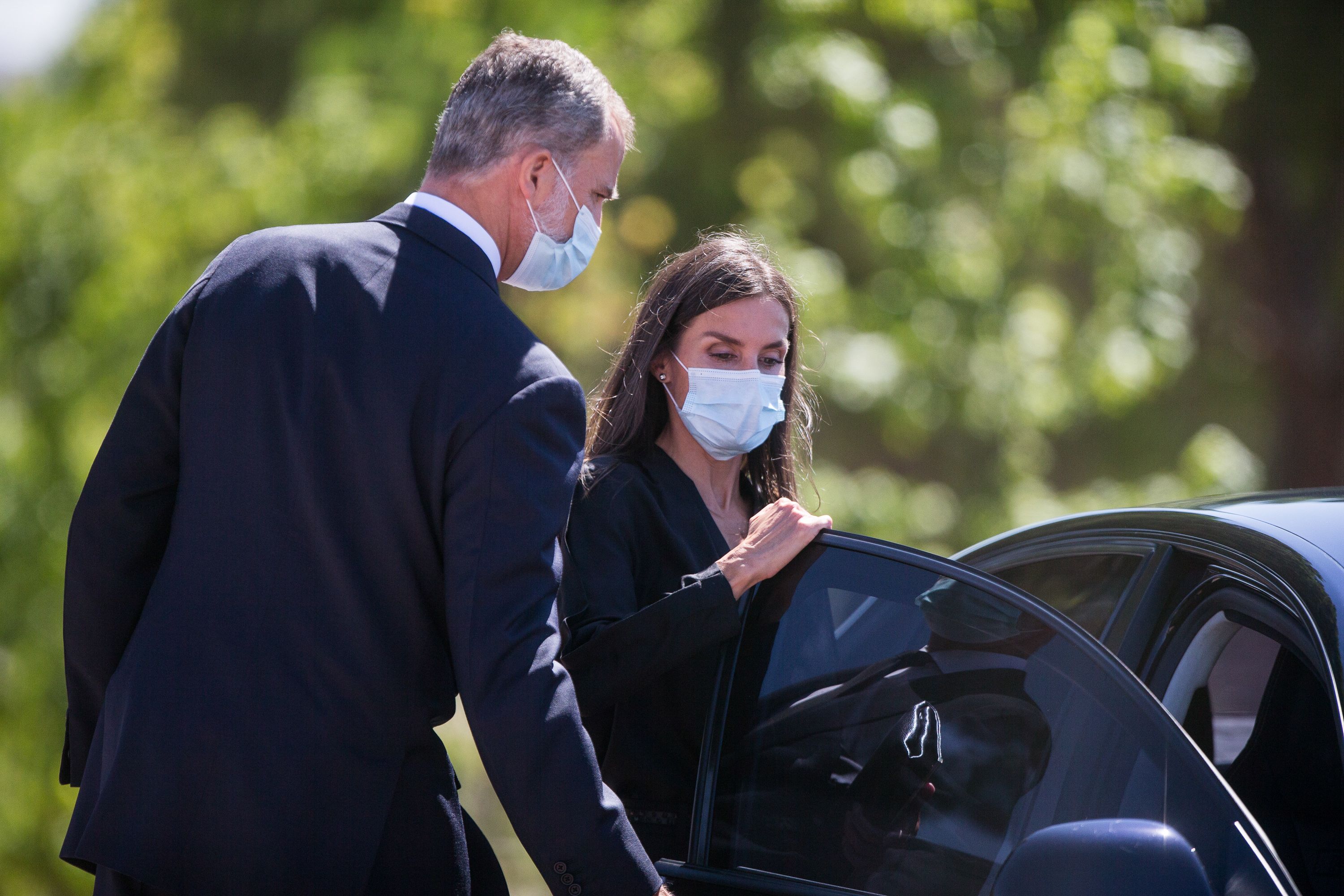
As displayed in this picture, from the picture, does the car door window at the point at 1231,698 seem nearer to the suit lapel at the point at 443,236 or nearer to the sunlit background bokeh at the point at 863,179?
the suit lapel at the point at 443,236

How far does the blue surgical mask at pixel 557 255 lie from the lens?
5.94 ft

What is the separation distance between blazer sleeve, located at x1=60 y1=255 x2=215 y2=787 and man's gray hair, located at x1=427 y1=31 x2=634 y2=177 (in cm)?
40

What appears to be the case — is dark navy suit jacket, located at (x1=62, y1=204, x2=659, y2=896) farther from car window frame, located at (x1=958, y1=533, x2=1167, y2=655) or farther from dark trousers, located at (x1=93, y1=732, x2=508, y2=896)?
car window frame, located at (x1=958, y1=533, x2=1167, y2=655)

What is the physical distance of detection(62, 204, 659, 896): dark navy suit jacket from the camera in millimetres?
1501

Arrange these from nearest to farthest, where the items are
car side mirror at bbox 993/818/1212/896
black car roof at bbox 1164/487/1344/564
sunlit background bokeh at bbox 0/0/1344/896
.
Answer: car side mirror at bbox 993/818/1212/896, black car roof at bbox 1164/487/1344/564, sunlit background bokeh at bbox 0/0/1344/896

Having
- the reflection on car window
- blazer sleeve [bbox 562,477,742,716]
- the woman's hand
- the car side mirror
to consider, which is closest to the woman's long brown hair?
blazer sleeve [bbox 562,477,742,716]

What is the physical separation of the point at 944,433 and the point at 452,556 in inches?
239

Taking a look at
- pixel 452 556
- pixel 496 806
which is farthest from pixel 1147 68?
pixel 452 556

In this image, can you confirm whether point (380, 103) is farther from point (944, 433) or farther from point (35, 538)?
point (944, 433)

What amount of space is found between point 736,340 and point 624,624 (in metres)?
0.69

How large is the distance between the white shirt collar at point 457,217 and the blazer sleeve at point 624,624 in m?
0.58

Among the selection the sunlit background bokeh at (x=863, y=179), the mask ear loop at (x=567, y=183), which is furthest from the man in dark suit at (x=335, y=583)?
the sunlit background bokeh at (x=863, y=179)

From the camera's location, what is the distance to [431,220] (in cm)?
169

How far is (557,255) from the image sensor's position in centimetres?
186
